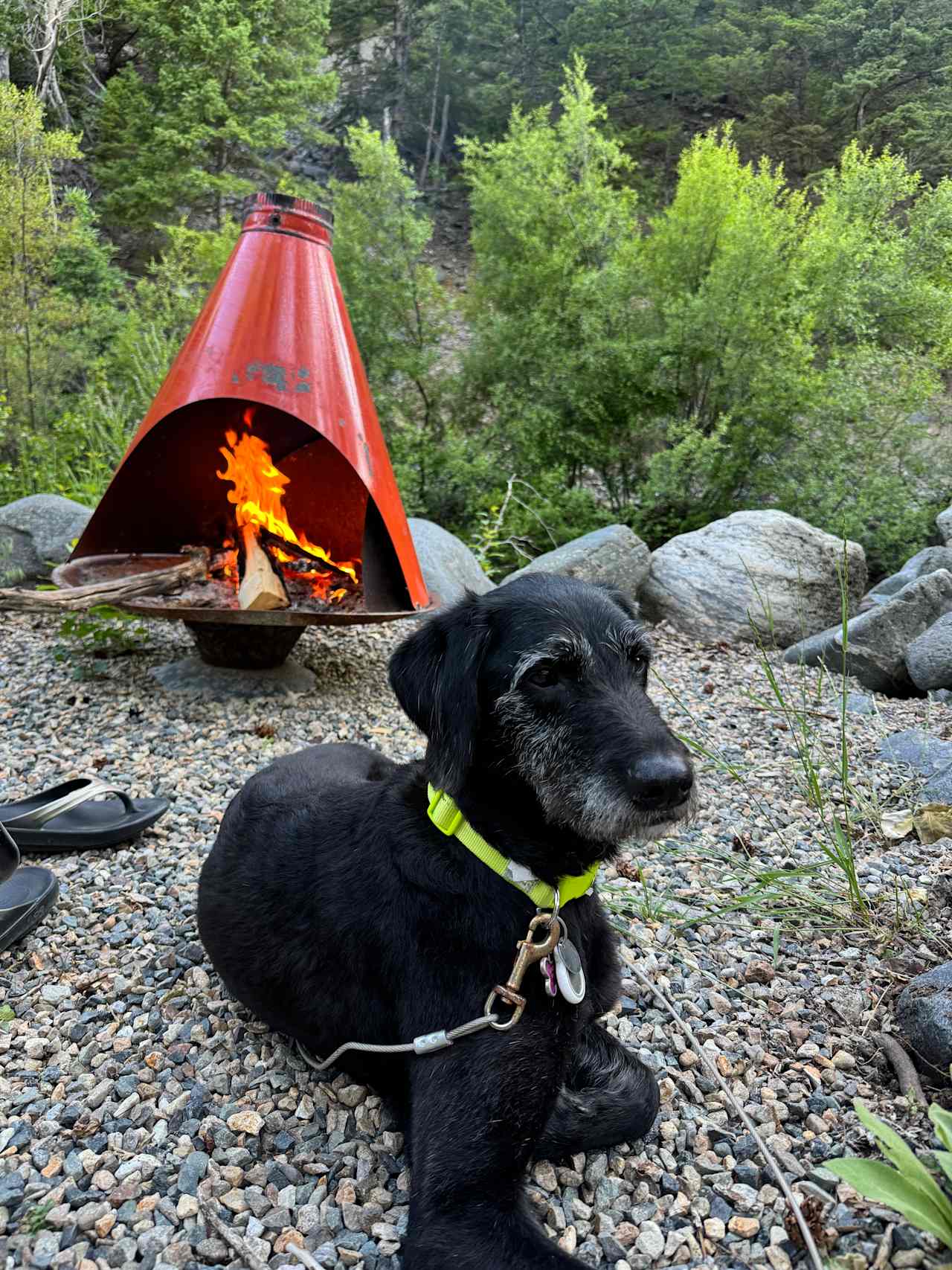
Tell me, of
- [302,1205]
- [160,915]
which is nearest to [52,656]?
[160,915]

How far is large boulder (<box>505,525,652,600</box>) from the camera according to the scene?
23.5 feet

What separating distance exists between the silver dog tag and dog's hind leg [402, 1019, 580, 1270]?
10 centimetres

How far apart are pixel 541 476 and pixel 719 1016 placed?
7.70 meters

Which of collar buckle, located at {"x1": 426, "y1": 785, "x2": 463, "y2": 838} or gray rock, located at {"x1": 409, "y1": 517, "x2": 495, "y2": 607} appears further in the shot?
gray rock, located at {"x1": 409, "y1": 517, "x2": 495, "y2": 607}

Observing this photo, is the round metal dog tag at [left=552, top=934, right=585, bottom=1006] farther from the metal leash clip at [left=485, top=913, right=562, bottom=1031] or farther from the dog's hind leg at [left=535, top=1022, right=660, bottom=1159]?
the dog's hind leg at [left=535, top=1022, right=660, bottom=1159]

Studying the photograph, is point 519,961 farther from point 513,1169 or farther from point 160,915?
point 160,915

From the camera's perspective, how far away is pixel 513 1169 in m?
1.75

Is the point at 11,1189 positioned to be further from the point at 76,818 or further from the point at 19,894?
the point at 76,818

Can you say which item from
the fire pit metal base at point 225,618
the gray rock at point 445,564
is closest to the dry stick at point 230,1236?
the fire pit metal base at point 225,618

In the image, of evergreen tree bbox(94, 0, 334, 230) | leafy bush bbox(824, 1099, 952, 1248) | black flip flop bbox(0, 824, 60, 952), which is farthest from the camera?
evergreen tree bbox(94, 0, 334, 230)

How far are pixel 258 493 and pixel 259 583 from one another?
75 centimetres

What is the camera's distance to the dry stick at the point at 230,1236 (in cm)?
175

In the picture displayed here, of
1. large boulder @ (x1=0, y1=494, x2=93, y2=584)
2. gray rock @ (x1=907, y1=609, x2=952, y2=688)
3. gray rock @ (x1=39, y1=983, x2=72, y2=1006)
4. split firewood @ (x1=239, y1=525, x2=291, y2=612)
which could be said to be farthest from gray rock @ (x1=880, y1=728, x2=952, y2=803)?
large boulder @ (x1=0, y1=494, x2=93, y2=584)

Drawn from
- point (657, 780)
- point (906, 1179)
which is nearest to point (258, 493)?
point (657, 780)
